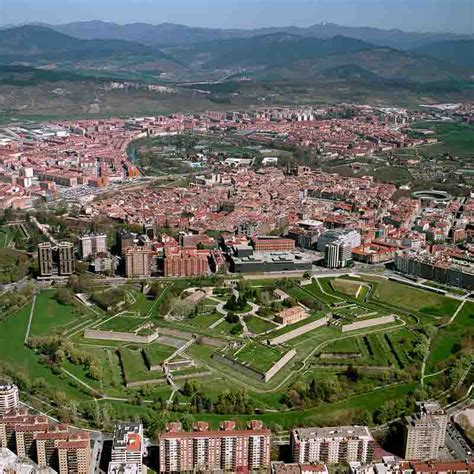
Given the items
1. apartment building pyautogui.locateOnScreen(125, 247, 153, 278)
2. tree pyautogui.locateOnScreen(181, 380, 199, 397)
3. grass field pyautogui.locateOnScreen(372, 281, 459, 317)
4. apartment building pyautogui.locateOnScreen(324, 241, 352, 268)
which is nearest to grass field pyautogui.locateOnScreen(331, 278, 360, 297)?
grass field pyautogui.locateOnScreen(372, 281, 459, 317)

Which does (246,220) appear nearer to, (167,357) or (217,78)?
(167,357)

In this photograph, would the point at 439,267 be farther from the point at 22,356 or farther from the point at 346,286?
the point at 22,356

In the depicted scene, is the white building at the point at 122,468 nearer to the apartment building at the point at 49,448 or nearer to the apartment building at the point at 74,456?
the apartment building at the point at 74,456

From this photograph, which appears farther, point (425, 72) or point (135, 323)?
point (425, 72)

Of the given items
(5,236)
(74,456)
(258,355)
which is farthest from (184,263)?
(74,456)

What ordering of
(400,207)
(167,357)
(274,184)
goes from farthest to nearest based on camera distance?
(274,184), (400,207), (167,357)

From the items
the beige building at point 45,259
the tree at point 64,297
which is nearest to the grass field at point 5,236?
the beige building at point 45,259

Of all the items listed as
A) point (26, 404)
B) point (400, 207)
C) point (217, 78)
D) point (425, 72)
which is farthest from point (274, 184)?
point (425, 72)
